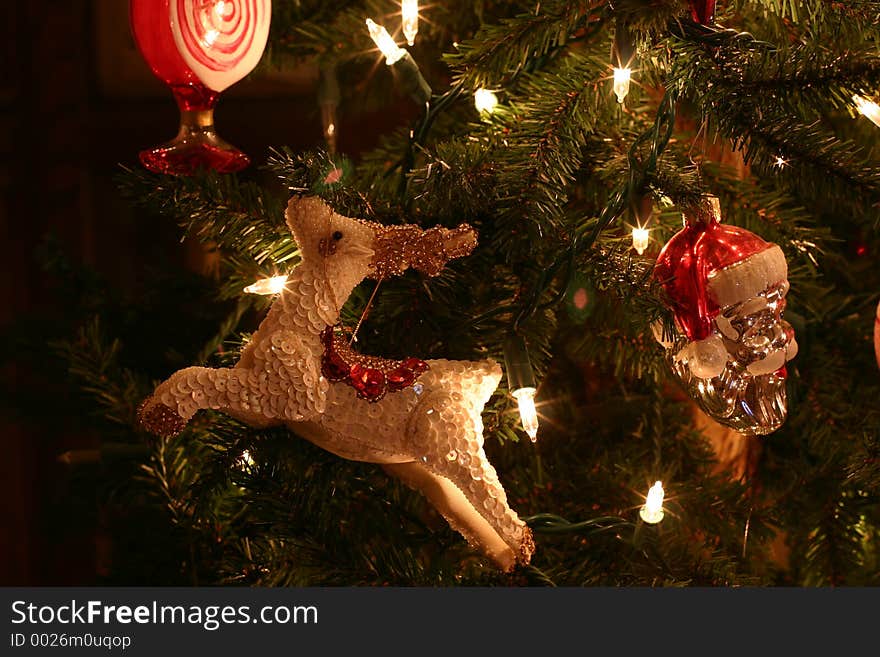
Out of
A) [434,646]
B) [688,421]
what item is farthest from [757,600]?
[688,421]

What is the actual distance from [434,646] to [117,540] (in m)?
0.44

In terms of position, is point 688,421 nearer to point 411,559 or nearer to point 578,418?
point 578,418

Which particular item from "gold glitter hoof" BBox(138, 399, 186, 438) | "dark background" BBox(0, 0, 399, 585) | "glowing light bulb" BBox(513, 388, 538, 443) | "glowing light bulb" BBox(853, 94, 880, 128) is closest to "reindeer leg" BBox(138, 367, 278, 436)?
"gold glitter hoof" BBox(138, 399, 186, 438)

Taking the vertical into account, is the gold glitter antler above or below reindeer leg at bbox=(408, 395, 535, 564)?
above

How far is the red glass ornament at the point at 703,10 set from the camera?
56cm

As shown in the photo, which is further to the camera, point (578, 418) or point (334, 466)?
point (578, 418)

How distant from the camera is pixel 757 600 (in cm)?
54

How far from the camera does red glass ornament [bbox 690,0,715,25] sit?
0.56 meters

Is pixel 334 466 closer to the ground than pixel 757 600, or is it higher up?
higher up

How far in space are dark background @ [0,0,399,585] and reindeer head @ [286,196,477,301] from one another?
0.76 meters

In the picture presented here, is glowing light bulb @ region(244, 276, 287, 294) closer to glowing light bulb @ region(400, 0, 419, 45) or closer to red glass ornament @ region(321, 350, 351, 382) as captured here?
red glass ornament @ region(321, 350, 351, 382)

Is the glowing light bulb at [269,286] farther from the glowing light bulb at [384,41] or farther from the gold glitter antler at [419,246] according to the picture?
the glowing light bulb at [384,41]

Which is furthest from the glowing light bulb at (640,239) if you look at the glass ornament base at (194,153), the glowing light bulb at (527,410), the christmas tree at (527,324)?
the glass ornament base at (194,153)

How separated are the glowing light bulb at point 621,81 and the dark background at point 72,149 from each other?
0.72m
